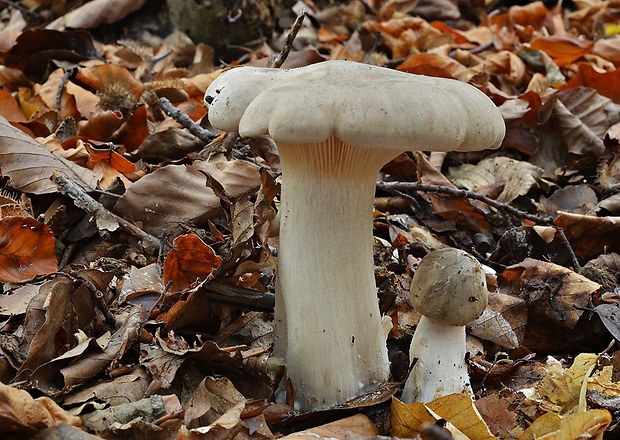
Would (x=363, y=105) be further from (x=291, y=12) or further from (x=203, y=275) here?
(x=291, y=12)

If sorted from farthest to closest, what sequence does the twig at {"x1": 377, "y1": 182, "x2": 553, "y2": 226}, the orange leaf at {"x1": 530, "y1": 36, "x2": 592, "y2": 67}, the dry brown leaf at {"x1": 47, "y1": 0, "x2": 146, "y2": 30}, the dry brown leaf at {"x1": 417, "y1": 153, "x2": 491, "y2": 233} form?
the orange leaf at {"x1": 530, "y1": 36, "x2": 592, "y2": 67} → the dry brown leaf at {"x1": 47, "y1": 0, "x2": 146, "y2": 30} → the dry brown leaf at {"x1": 417, "y1": 153, "x2": 491, "y2": 233} → the twig at {"x1": 377, "y1": 182, "x2": 553, "y2": 226}

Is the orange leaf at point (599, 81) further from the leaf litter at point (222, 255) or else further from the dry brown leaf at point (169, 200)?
the dry brown leaf at point (169, 200)

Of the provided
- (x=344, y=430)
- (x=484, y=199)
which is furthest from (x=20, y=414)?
(x=484, y=199)

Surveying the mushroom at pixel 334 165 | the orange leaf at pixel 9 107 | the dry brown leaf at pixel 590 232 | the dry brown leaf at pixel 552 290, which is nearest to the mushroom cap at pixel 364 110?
the mushroom at pixel 334 165

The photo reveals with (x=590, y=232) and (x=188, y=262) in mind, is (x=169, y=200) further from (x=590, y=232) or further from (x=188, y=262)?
(x=590, y=232)

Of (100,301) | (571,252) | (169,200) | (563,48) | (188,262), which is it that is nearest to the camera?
(100,301)

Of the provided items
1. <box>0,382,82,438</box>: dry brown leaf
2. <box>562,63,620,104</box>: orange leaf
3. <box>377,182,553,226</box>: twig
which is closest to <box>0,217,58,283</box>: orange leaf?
<box>0,382,82,438</box>: dry brown leaf

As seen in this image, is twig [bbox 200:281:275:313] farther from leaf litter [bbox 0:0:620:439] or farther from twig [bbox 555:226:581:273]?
twig [bbox 555:226:581:273]
